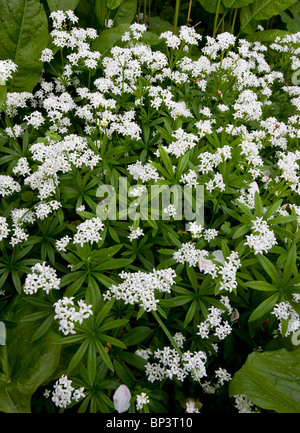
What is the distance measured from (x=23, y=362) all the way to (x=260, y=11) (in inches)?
208

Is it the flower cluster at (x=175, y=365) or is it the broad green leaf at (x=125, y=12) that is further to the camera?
the broad green leaf at (x=125, y=12)

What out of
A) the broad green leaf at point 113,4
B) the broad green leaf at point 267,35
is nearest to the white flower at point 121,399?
the broad green leaf at point 113,4

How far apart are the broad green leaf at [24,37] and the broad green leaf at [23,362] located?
2605mm

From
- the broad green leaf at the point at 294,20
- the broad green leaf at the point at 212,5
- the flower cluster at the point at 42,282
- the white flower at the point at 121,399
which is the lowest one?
the white flower at the point at 121,399

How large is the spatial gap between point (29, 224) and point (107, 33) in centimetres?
248

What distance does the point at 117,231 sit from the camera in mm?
2621

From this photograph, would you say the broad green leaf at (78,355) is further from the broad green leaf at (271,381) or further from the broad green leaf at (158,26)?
the broad green leaf at (158,26)

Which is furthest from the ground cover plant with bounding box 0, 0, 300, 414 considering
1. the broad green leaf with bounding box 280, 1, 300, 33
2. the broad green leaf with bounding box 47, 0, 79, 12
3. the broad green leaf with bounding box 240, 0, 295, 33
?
the broad green leaf with bounding box 280, 1, 300, 33

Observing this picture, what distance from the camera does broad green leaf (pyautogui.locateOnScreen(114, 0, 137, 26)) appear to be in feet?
15.0

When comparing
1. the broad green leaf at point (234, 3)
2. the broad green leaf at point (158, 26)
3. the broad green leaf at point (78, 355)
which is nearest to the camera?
the broad green leaf at point (78, 355)

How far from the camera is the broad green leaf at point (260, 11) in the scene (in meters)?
4.69

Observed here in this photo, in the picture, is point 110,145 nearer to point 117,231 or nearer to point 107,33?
point 117,231

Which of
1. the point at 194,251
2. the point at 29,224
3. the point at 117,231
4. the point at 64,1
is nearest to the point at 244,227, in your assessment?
the point at 194,251
